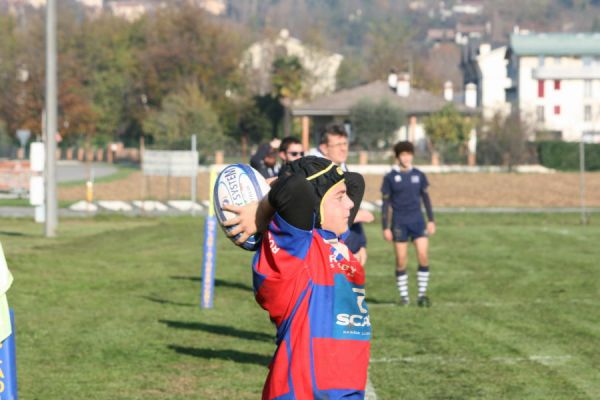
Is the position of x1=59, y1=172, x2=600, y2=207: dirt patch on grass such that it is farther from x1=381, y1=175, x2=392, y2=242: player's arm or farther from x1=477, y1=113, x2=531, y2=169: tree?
x1=381, y1=175, x2=392, y2=242: player's arm

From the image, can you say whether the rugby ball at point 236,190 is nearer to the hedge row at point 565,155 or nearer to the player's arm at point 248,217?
the player's arm at point 248,217

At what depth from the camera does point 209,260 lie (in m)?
15.9

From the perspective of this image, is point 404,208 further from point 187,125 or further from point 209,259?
point 187,125

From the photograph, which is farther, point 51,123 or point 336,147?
point 51,123

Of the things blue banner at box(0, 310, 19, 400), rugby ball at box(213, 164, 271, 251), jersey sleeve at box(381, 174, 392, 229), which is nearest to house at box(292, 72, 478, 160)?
jersey sleeve at box(381, 174, 392, 229)

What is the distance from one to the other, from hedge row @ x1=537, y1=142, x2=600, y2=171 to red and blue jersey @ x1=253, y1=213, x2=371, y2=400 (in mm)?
76848

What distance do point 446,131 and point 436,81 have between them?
5515 centimetres

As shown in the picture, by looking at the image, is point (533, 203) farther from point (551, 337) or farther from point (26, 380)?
point (26, 380)

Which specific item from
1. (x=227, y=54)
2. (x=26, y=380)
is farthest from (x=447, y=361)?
(x=227, y=54)

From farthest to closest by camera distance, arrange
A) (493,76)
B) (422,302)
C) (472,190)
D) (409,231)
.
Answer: (493,76) → (472,190) → (422,302) → (409,231)

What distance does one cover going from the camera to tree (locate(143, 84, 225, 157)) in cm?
8406

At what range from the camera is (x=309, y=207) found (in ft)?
17.3

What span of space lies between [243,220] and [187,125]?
276 ft

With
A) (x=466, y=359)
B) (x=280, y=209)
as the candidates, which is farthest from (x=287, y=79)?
(x=280, y=209)
